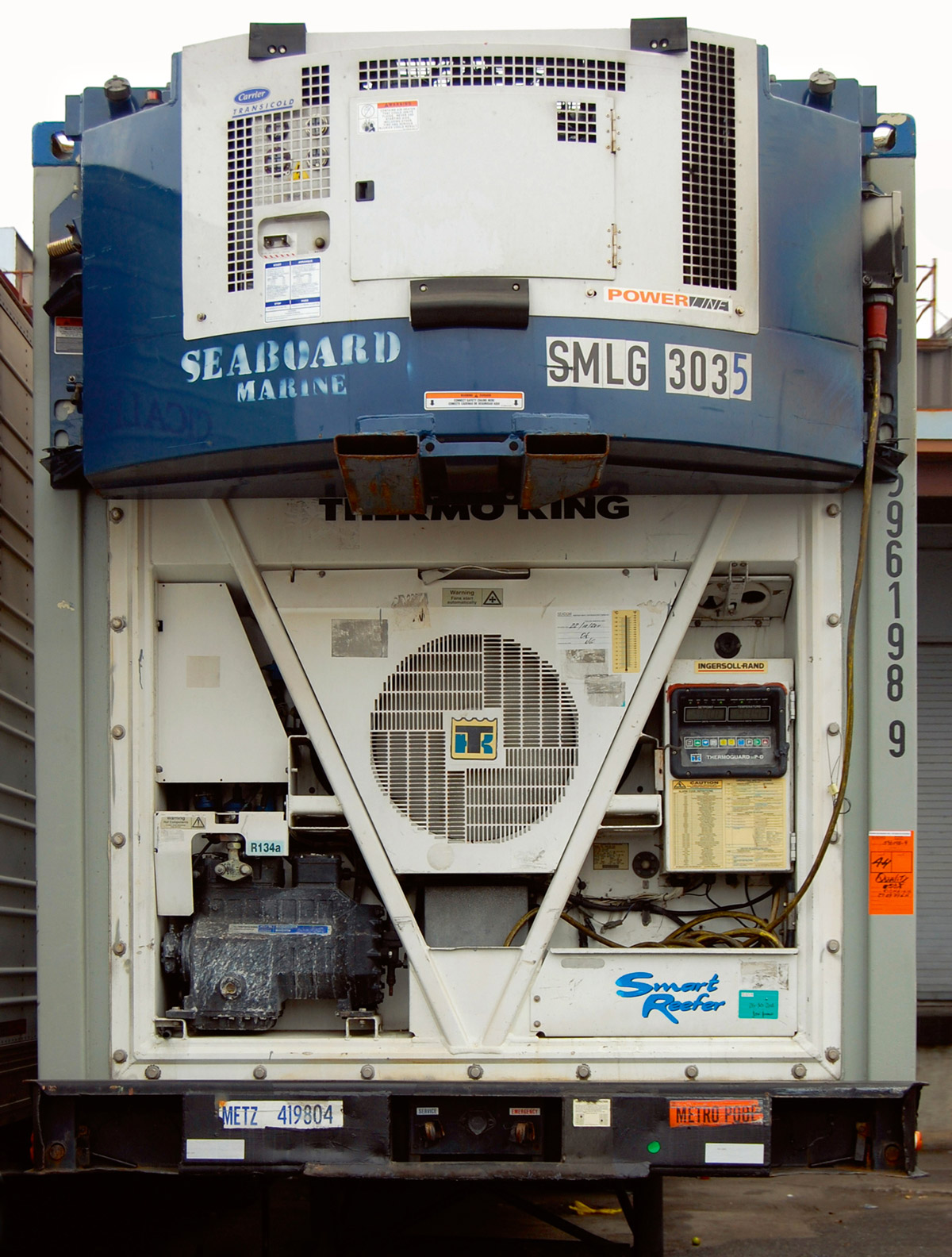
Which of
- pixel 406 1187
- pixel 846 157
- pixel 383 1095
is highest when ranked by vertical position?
pixel 846 157

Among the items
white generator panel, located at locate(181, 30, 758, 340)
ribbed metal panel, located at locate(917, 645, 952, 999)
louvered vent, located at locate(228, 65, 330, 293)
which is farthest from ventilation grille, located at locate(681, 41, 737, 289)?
ribbed metal panel, located at locate(917, 645, 952, 999)

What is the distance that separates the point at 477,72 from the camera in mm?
3438

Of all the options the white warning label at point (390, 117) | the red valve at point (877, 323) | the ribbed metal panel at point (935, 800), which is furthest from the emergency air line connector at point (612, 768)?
the ribbed metal panel at point (935, 800)

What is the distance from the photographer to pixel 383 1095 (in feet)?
11.9

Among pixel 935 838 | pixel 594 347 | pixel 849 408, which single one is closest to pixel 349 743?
pixel 594 347

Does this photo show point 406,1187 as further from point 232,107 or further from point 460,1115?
point 232,107

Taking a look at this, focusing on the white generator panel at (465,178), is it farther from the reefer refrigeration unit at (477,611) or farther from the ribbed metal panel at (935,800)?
the ribbed metal panel at (935,800)

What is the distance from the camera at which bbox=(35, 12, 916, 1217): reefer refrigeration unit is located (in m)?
3.42

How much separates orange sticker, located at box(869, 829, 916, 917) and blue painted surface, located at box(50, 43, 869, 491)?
1.13m

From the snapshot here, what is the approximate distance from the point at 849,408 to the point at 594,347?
2.67ft

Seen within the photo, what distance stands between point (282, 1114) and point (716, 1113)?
1228mm

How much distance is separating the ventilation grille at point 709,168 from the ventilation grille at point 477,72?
0.27 meters

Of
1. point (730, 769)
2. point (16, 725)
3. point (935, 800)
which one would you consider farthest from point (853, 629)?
point (935, 800)

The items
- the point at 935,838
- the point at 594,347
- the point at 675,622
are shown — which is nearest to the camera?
the point at 594,347
